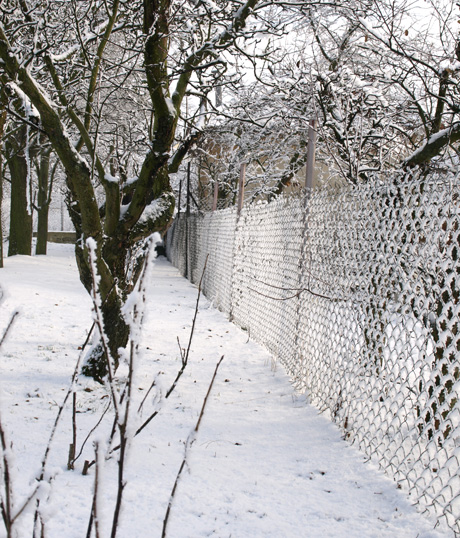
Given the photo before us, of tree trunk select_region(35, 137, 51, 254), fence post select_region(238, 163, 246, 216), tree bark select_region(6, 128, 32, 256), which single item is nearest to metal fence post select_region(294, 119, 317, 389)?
fence post select_region(238, 163, 246, 216)

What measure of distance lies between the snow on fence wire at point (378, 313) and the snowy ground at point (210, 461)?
9.2 inches

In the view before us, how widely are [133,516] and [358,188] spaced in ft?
7.76

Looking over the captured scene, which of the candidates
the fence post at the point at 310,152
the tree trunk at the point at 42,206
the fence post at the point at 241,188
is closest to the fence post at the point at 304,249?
the fence post at the point at 310,152

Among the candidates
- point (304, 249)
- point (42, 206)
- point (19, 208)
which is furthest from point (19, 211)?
point (304, 249)

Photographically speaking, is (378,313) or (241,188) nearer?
(378,313)

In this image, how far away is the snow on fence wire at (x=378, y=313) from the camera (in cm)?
234

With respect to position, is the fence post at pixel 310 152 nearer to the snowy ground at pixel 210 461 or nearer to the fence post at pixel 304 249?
the fence post at pixel 304 249

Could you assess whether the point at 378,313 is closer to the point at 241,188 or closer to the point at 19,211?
the point at 241,188

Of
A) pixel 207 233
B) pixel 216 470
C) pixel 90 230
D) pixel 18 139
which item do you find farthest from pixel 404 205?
pixel 18 139

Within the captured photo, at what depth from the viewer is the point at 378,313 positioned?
9.88 feet

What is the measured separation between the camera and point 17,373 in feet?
14.4

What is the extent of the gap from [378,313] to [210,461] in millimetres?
1359

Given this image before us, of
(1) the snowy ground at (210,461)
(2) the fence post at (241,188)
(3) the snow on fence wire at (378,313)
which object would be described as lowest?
(1) the snowy ground at (210,461)

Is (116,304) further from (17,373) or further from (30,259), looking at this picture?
(30,259)
